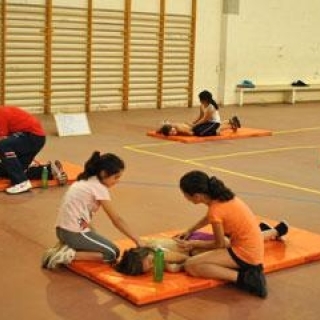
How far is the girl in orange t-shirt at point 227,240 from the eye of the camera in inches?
149

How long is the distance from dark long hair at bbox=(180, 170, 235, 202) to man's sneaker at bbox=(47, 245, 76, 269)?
0.87 meters

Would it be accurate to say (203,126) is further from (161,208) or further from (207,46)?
(207,46)

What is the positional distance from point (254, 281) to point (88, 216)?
1096 mm

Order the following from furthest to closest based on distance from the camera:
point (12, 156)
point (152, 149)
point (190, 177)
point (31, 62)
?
1. point (31, 62)
2. point (152, 149)
3. point (12, 156)
4. point (190, 177)

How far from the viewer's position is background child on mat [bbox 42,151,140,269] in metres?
4.00

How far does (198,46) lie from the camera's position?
1445cm

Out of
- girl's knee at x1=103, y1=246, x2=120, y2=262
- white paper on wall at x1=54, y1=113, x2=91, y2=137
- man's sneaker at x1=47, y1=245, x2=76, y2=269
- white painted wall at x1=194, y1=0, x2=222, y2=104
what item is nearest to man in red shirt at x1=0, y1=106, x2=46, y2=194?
man's sneaker at x1=47, y1=245, x2=76, y2=269

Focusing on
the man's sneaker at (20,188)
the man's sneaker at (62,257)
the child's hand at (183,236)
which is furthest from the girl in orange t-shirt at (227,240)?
the man's sneaker at (20,188)

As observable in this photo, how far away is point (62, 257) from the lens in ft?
13.4

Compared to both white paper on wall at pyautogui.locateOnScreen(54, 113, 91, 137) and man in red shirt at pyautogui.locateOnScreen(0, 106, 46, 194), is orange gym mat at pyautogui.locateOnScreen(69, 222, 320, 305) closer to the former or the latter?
man in red shirt at pyautogui.locateOnScreen(0, 106, 46, 194)

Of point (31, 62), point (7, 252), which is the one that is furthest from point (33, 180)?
point (31, 62)

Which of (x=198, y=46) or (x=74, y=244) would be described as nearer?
(x=74, y=244)

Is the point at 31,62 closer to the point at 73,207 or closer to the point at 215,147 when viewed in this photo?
the point at 215,147

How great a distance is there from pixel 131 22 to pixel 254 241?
991 cm
